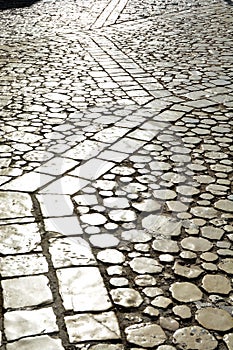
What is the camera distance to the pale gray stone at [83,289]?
2828mm

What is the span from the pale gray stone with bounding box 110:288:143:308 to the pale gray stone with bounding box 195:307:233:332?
32 cm

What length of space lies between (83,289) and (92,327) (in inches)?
12.0

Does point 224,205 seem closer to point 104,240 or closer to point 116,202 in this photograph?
point 116,202

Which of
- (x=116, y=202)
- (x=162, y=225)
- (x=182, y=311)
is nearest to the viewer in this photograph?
(x=182, y=311)

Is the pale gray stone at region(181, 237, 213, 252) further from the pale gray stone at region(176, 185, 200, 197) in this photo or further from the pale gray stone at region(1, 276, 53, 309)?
the pale gray stone at region(1, 276, 53, 309)

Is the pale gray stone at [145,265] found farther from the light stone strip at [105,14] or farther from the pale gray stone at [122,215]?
the light stone strip at [105,14]

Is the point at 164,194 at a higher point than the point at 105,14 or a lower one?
higher

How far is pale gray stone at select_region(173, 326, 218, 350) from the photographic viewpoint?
2.58m

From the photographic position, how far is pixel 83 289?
9.66 feet

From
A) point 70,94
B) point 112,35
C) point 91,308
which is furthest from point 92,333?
point 112,35

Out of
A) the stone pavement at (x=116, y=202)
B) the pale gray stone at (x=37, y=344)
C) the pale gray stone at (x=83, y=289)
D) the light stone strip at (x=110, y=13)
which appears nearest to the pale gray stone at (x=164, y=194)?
the stone pavement at (x=116, y=202)

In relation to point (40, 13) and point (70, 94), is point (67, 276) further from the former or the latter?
point (40, 13)

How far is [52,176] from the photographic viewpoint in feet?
14.0

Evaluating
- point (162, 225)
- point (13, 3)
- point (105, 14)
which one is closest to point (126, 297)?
point (162, 225)
